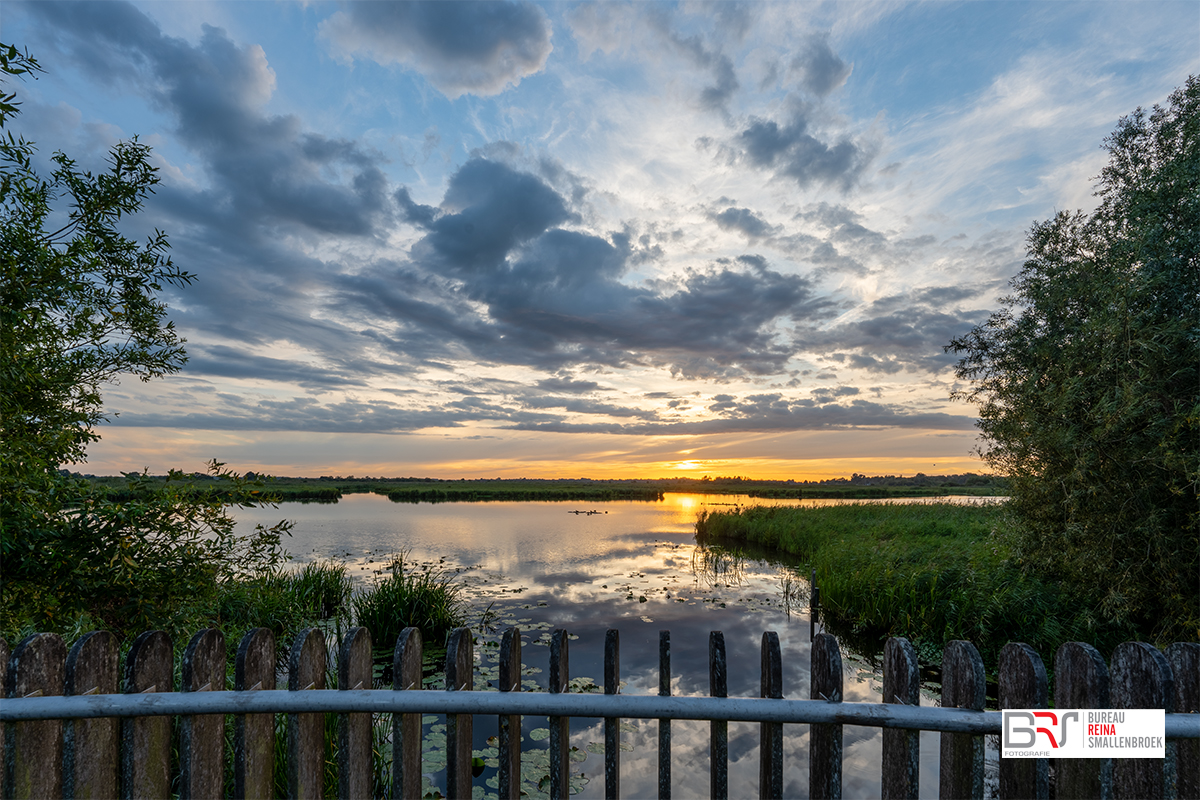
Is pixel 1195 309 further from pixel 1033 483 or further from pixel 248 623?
pixel 248 623

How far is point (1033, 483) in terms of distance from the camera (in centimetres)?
927

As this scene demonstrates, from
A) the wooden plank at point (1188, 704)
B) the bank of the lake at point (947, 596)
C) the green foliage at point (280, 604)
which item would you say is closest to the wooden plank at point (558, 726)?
the wooden plank at point (1188, 704)

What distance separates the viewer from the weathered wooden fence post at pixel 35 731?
91.2 inches

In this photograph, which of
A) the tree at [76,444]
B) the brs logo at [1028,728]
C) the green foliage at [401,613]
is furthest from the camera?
the green foliage at [401,613]

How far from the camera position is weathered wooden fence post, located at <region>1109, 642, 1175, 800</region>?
2.20m

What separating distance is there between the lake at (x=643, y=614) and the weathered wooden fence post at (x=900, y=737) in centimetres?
436

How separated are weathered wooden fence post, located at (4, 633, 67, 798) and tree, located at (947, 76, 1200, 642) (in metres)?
10.2

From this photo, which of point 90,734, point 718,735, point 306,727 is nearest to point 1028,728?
point 718,735

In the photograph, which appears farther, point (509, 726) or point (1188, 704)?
point (509, 726)

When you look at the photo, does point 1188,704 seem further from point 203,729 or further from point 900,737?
point 203,729

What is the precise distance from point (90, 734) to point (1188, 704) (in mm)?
4577

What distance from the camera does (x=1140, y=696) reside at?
2229mm

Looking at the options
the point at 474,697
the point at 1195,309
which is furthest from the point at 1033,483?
the point at 474,697

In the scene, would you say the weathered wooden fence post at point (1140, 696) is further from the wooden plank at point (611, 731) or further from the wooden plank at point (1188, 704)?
the wooden plank at point (611, 731)
